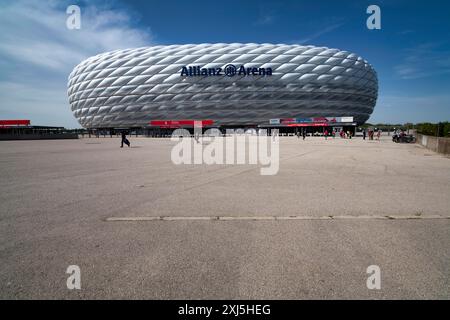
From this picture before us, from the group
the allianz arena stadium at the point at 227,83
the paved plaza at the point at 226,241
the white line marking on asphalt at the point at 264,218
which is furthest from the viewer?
the allianz arena stadium at the point at 227,83

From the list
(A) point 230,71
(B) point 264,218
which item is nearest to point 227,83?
(A) point 230,71

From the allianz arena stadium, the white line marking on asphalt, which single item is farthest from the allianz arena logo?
the white line marking on asphalt

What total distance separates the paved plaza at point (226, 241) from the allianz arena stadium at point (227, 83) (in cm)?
5957

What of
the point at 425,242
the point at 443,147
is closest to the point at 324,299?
the point at 425,242

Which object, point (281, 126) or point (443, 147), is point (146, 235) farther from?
point (281, 126)

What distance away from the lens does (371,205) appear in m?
4.72

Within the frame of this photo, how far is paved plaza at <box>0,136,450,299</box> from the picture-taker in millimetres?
2273

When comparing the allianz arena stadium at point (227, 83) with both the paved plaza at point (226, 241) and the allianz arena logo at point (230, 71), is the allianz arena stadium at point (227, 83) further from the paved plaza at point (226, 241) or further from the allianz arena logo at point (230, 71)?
the paved plaza at point (226, 241)

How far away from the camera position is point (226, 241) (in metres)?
3.21

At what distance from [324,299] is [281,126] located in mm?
62728

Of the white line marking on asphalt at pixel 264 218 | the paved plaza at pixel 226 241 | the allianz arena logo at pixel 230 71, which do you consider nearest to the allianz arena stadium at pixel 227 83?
the allianz arena logo at pixel 230 71

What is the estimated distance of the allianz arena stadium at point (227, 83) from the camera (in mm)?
62969

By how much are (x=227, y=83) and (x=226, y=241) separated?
208 feet

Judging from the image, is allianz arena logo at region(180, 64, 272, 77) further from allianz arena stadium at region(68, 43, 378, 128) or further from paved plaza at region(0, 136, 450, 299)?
paved plaza at region(0, 136, 450, 299)
